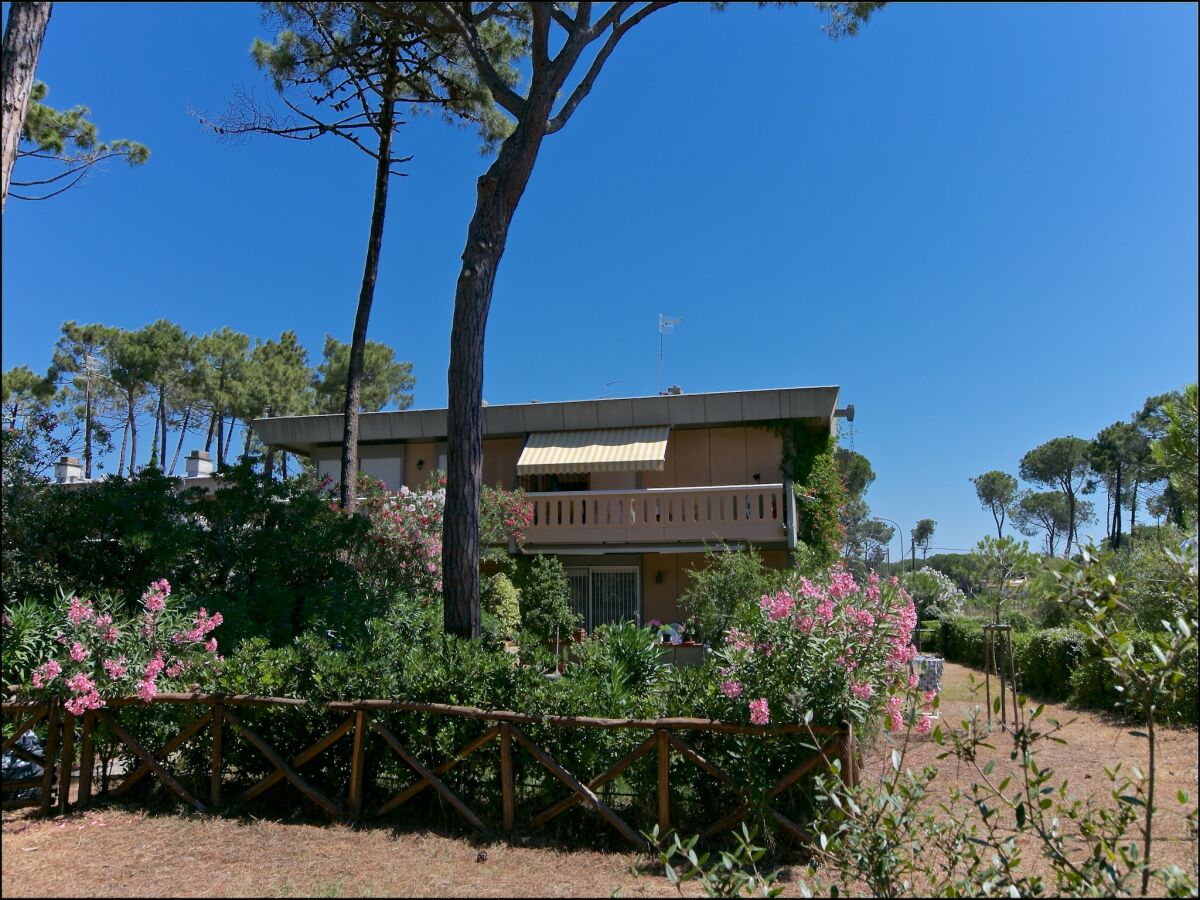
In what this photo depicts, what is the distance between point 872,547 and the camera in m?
36.1

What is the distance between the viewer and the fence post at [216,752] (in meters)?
6.39

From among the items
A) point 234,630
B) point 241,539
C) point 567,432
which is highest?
point 567,432

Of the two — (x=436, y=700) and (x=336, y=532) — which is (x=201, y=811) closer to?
(x=436, y=700)

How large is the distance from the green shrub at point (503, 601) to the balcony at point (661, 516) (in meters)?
1.48

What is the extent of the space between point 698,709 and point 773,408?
38.9ft

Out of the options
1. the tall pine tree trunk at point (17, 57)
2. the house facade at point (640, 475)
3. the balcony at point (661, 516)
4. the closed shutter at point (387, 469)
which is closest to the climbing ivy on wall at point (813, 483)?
the house facade at point (640, 475)

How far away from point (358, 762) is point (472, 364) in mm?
3866

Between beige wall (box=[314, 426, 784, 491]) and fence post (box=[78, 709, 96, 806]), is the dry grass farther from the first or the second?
beige wall (box=[314, 426, 784, 491])

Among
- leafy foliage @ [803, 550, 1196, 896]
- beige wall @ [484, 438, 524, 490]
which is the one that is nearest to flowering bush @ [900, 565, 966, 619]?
beige wall @ [484, 438, 524, 490]

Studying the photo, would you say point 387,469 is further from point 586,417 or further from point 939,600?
point 939,600

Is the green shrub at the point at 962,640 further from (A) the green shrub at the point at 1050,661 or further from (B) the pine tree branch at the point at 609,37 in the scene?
(B) the pine tree branch at the point at 609,37

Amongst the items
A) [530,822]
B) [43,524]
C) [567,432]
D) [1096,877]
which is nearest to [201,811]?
[530,822]

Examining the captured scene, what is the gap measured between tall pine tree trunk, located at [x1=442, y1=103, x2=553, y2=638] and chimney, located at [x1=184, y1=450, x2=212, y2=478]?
55.0ft

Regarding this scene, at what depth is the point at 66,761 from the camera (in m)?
6.27
